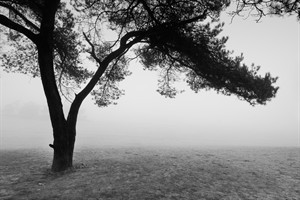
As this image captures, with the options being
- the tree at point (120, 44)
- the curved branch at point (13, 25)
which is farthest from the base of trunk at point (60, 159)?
the curved branch at point (13, 25)

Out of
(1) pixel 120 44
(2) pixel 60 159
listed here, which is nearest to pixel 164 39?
(1) pixel 120 44

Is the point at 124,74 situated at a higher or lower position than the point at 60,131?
higher

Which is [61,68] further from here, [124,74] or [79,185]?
[79,185]

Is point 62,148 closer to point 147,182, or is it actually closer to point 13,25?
point 147,182

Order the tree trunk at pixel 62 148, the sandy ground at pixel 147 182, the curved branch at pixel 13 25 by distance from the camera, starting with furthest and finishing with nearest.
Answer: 1. the tree trunk at pixel 62 148
2. the curved branch at pixel 13 25
3. the sandy ground at pixel 147 182

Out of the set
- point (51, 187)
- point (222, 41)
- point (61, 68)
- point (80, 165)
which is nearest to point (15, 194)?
point (51, 187)

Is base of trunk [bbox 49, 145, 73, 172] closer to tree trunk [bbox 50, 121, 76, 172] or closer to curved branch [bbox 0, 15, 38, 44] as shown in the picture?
tree trunk [bbox 50, 121, 76, 172]

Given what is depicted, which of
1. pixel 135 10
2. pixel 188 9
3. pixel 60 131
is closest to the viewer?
→ pixel 60 131

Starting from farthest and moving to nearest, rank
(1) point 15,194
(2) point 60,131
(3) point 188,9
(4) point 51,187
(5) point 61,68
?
1. (5) point 61,68
2. (3) point 188,9
3. (2) point 60,131
4. (4) point 51,187
5. (1) point 15,194

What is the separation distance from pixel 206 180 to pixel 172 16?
6.72 meters

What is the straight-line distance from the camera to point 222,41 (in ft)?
31.3

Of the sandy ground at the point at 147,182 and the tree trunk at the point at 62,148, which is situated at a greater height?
the tree trunk at the point at 62,148

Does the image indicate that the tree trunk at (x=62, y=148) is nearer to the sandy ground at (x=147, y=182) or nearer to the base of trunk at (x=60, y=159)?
the base of trunk at (x=60, y=159)

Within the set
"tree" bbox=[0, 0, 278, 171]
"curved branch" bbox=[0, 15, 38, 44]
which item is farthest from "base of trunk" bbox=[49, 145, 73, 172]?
"curved branch" bbox=[0, 15, 38, 44]
